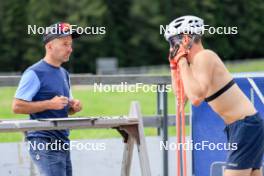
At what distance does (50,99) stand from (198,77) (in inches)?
49.4

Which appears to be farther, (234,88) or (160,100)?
(160,100)

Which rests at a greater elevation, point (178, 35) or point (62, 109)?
point (178, 35)

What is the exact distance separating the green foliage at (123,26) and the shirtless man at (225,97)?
203 ft

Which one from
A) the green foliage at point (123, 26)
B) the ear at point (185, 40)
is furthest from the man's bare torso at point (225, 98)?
the green foliage at point (123, 26)

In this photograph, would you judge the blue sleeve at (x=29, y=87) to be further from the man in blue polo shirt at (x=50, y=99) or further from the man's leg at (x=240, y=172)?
the man's leg at (x=240, y=172)

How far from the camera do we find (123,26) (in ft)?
252

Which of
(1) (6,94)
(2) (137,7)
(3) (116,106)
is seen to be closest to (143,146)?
(3) (116,106)

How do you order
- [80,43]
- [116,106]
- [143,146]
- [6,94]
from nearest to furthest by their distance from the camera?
[143,146]
[116,106]
[6,94]
[80,43]

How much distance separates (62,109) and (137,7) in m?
68.6

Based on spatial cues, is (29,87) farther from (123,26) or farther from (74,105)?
Answer: (123,26)

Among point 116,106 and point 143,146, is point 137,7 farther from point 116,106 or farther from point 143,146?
point 143,146

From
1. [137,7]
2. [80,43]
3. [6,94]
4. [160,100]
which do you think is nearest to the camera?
[160,100]

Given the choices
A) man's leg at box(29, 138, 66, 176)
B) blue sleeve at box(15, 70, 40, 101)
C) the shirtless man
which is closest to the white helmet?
the shirtless man

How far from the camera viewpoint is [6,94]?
938 inches
